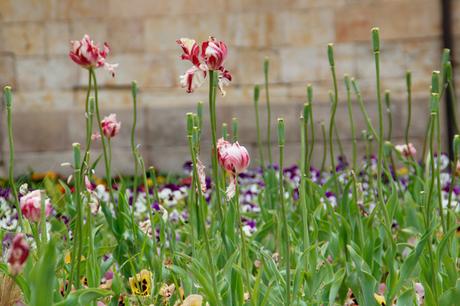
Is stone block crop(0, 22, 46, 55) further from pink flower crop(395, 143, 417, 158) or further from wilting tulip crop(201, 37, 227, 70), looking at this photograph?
wilting tulip crop(201, 37, 227, 70)

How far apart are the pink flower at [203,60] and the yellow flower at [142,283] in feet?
1.67

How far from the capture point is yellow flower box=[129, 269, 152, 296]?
6.66 ft

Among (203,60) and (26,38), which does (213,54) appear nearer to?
(203,60)

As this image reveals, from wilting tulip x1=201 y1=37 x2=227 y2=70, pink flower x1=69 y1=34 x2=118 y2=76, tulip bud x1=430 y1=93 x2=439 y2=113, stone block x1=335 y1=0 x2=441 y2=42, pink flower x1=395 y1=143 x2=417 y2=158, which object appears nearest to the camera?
wilting tulip x1=201 y1=37 x2=227 y2=70

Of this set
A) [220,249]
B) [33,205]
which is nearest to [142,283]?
[220,249]

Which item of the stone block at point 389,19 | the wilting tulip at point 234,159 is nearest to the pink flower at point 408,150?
the wilting tulip at point 234,159

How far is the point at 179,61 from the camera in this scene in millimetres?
6430

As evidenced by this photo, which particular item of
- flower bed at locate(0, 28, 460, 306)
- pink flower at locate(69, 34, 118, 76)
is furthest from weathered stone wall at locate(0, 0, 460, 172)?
pink flower at locate(69, 34, 118, 76)

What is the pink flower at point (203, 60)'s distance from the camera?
1.60 metres

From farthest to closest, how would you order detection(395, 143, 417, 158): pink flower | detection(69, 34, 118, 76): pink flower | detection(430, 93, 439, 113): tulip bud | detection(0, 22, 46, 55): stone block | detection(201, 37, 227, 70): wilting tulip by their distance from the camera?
1. detection(0, 22, 46, 55): stone block
2. detection(395, 143, 417, 158): pink flower
3. detection(69, 34, 118, 76): pink flower
4. detection(430, 93, 439, 113): tulip bud
5. detection(201, 37, 227, 70): wilting tulip

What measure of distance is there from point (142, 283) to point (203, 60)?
24.5 inches

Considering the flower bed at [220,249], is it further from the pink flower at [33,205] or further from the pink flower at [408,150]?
the pink flower at [408,150]

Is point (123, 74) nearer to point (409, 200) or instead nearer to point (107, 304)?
point (409, 200)

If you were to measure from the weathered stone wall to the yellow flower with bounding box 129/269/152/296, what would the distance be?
425 centimetres
